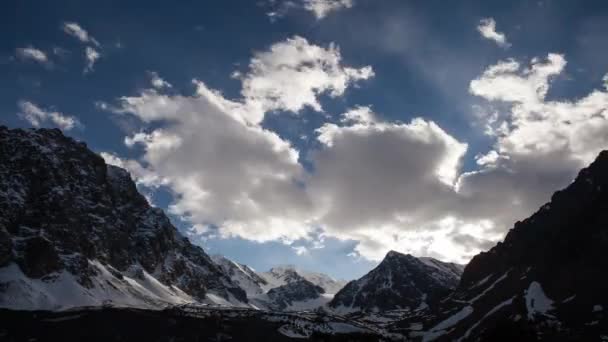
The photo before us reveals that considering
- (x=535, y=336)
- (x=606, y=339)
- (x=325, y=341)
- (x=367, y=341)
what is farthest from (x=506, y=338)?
(x=606, y=339)

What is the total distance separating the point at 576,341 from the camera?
19888cm

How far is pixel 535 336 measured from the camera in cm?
8312

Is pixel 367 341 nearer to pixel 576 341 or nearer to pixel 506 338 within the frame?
pixel 506 338

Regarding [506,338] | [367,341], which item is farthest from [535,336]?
[367,341]

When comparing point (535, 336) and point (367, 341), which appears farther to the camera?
point (367, 341)

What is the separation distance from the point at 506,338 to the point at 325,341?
36.1m

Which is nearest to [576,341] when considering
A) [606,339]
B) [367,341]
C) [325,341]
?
[606,339]

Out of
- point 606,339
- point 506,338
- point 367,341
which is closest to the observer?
point 506,338

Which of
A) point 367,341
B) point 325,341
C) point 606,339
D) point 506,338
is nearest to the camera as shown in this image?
point 506,338

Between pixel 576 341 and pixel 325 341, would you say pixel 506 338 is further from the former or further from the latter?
pixel 576 341

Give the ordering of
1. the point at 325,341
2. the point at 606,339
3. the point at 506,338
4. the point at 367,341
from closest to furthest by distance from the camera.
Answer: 1. the point at 506,338
2. the point at 325,341
3. the point at 367,341
4. the point at 606,339

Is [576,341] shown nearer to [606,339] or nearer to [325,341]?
[606,339]

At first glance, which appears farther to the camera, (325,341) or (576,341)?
(576,341)

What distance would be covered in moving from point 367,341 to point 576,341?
9500 centimetres
